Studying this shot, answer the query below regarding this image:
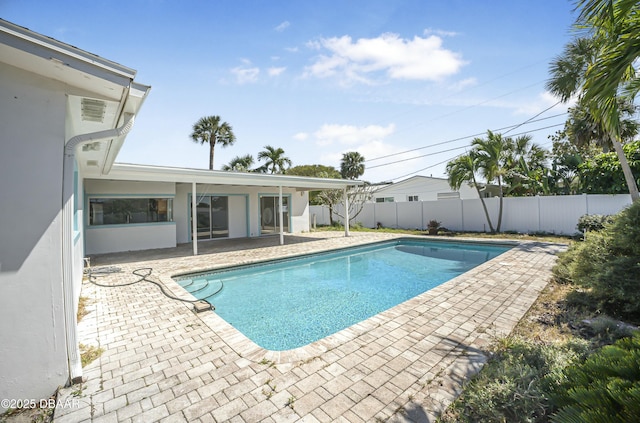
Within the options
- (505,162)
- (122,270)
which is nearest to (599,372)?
(122,270)

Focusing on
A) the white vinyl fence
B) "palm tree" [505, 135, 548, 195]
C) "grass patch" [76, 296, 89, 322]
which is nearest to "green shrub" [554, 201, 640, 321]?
the white vinyl fence

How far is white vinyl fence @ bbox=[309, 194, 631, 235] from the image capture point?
1238cm

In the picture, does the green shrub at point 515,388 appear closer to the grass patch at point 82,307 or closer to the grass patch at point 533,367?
the grass patch at point 533,367

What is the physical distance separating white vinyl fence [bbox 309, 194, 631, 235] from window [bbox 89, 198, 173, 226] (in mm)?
13602

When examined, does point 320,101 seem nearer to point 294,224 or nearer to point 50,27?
point 294,224

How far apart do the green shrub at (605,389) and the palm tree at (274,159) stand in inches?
1070

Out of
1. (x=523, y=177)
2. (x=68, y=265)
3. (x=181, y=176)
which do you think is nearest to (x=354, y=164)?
(x=523, y=177)

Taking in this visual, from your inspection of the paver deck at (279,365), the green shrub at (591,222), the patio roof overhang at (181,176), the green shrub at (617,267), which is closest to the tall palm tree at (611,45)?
the green shrub at (617,267)

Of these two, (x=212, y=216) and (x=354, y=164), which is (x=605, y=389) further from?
(x=354, y=164)

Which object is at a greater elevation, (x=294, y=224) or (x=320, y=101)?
(x=320, y=101)

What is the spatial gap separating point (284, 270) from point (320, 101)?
9837 millimetres

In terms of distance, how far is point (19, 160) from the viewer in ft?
8.06

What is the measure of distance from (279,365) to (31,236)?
268cm

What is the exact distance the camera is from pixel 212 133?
2458cm
